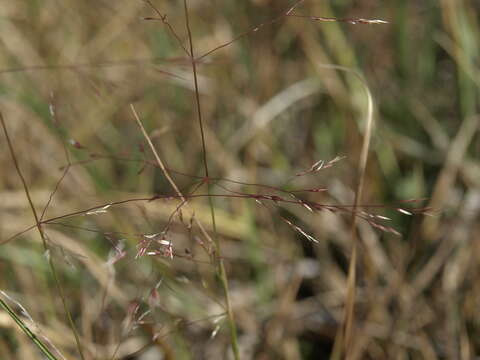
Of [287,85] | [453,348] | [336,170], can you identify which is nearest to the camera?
[453,348]

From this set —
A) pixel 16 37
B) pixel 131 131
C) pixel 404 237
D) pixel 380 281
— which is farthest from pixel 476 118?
pixel 16 37

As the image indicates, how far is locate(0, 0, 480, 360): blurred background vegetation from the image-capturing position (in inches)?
47.4

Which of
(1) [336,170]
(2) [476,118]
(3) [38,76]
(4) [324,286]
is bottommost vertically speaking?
(4) [324,286]

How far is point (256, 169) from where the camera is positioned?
160cm

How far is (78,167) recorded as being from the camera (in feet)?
5.34

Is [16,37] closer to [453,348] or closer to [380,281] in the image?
[380,281]

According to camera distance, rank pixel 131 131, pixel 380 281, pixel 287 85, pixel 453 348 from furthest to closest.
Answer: pixel 131 131 < pixel 287 85 < pixel 380 281 < pixel 453 348

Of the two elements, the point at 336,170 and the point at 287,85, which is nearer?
the point at 336,170

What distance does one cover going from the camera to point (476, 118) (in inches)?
58.1

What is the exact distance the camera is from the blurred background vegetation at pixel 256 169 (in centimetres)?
121

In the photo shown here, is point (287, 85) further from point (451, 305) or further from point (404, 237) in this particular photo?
point (451, 305)

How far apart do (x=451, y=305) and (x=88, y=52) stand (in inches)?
49.3

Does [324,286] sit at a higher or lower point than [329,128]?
lower

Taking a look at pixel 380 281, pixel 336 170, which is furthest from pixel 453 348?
pixel 336 170
